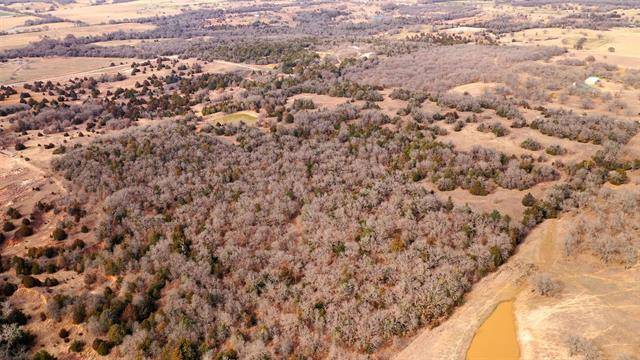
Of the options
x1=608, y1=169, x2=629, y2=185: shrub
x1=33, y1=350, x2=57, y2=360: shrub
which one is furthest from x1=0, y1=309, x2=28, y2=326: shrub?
x1=608, y1=169, x2=629, y2=185: shrub

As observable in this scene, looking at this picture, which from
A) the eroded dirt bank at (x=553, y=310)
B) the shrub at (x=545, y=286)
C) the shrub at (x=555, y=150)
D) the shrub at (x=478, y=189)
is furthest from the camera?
the shrub at (x=555, y=150)

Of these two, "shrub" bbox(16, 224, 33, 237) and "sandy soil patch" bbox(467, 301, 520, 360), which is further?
"shrub" bbox(16, 224, 33, 237)

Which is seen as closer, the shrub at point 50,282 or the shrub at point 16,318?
the shrub at point 16,318

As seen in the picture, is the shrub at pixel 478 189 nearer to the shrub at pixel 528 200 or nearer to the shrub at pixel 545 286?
the shrub at pixel 528 200

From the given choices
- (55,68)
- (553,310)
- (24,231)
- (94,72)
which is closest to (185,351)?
(24,231)

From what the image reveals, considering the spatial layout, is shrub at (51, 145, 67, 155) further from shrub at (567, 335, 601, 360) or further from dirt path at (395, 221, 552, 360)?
shrub at (567, 335, 601, 360)

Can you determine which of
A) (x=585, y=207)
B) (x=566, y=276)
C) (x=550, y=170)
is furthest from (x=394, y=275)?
(x=550, y=170)

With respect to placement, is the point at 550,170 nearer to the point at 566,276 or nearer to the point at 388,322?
the point at 566,276

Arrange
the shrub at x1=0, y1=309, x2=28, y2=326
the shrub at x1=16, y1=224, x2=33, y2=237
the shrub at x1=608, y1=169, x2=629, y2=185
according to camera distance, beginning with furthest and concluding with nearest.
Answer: the shrub at x1=608, y1=169, x2=629, y2=185, the shrub at x1=16, y1=224, x2=33, y2=237, the shrub at x1=0, y1=309, x2=28, y2=326

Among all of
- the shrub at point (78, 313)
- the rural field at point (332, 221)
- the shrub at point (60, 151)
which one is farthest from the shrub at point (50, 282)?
the shrub at point (60, 151)
